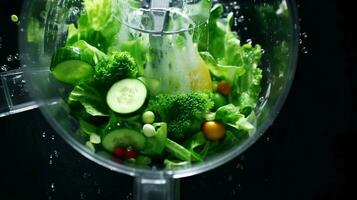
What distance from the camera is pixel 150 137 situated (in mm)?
772

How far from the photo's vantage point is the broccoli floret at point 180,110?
31.1 inches

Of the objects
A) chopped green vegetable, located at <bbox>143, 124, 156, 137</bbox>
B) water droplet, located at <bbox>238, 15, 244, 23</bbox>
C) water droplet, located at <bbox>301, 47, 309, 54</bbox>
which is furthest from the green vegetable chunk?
water droplet, located at <bbox>301, 47, 309, 54</bbox>

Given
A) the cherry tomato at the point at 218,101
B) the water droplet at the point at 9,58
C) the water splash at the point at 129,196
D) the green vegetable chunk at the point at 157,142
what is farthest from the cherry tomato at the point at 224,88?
the water droplet at the point at 9,58

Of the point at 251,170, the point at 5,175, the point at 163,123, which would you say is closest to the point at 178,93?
the point at 163,123

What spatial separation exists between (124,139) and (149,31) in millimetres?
158

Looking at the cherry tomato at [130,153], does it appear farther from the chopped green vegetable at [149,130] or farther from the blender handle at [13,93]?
the blender handle at [13,93]

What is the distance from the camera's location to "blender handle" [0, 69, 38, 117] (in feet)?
2.62

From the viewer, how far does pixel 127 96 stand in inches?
30.0

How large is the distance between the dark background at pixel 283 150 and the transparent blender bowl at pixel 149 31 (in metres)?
0.15

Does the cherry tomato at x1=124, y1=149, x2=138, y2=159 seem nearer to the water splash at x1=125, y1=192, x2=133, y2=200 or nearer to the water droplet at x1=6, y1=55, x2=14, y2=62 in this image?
the water splash at x1=125, y1=192, x2=133, y2=200

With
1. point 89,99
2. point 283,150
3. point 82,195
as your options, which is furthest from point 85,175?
point 283,150

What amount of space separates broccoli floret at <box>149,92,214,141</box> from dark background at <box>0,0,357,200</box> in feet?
0.55

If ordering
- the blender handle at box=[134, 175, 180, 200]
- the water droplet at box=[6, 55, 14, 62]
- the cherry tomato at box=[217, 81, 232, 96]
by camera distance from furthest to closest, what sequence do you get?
the water droplet at box=[6, 55, 14, 62]
the cherry tomato at box=[217, 81, 232, 96]
the blender handle at box=[134, 175, 180, 200]

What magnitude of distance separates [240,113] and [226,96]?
4 centimetres
